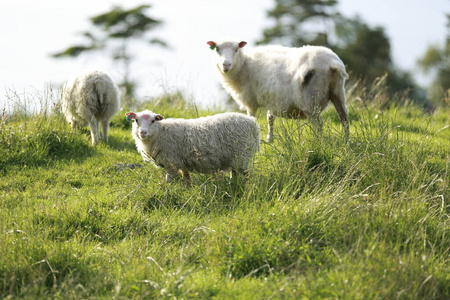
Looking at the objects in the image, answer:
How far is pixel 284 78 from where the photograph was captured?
24.3ft

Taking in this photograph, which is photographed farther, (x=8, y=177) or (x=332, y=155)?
(x=8, y=177)

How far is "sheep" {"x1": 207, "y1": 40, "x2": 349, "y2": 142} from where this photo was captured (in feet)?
23.1

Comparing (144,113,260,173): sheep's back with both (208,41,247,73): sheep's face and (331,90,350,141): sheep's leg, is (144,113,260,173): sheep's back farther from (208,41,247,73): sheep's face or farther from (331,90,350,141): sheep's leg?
(208,41,247,73): sheep's face

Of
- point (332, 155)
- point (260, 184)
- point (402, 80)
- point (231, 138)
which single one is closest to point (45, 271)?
point (260, 184)

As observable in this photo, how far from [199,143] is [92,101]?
2.63 metres

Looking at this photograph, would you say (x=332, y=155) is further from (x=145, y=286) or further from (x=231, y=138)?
(x=145, y=286)

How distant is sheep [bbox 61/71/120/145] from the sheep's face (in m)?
1.61

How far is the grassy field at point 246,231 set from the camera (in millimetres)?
3602

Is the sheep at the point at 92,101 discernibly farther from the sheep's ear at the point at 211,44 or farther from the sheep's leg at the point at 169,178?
the sheep's leg at the point at 169,178

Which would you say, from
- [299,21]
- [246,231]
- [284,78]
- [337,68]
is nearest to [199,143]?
[246,231]

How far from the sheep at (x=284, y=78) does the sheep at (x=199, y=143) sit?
879mm

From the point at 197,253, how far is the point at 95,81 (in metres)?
4.19

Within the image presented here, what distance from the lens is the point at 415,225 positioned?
4.29 m

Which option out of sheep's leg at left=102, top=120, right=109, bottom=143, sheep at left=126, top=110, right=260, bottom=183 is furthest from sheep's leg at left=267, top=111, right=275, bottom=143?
sheep's leg at left=102, top=120, right=109, bottom=143
